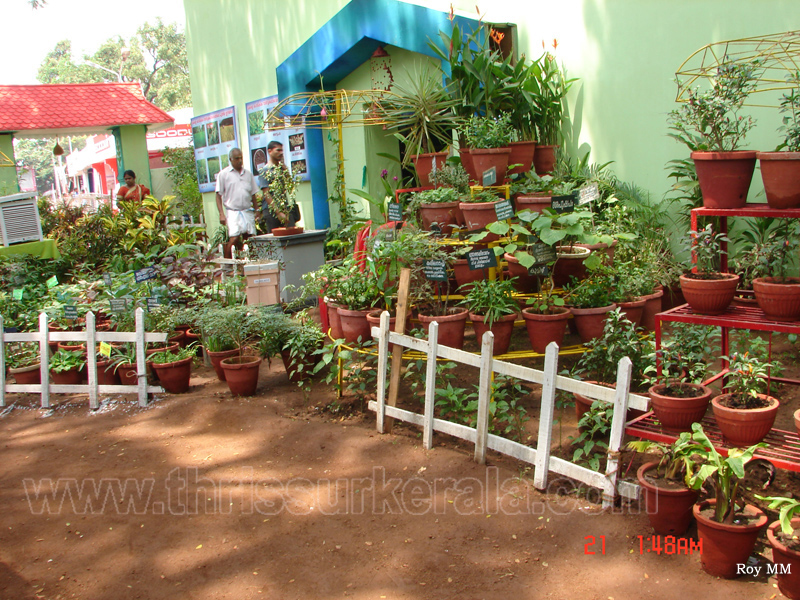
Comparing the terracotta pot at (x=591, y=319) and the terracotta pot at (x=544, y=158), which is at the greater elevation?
the terracotta pot at (x=544, y=158)

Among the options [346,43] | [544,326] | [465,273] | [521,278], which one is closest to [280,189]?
[346,43]

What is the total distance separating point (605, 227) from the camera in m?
5.56

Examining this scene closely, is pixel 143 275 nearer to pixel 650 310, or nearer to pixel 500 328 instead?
pixel 500 328

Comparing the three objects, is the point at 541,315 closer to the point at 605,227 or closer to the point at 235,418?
the point at 605,227

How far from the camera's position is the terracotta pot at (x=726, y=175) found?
11.5ft

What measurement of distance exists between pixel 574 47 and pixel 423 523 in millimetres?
5280

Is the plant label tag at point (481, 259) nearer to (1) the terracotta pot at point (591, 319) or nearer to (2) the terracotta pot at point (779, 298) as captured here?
(1) the terracotta pot at point (591, 319)

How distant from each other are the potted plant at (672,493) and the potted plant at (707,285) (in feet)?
2.53

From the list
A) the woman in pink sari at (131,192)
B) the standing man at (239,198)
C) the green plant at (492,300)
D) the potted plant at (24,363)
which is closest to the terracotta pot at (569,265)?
the green plant at (492,300)

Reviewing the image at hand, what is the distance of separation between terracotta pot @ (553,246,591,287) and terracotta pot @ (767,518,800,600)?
2.19 meters

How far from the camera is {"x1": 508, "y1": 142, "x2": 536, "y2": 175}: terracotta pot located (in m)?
6.21

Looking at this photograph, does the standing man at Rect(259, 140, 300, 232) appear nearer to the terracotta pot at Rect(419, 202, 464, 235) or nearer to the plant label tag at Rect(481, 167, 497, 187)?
the terracotta pot at Rect(419, 202, 464, 235)
